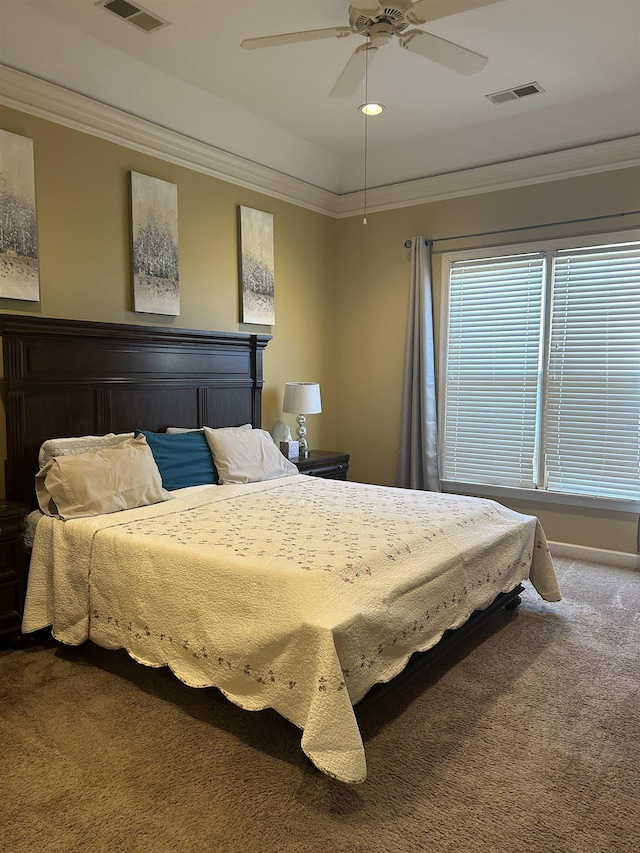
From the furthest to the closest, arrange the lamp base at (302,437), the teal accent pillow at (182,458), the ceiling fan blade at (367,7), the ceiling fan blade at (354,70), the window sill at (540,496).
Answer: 1. the lamp base at (302,437)
2. the window sill at (540,496)
3. the teal accent pillow at (182,458)
4. the ceiling fan blade at (354,70)
5. the ceiling fan blade at (367,7)

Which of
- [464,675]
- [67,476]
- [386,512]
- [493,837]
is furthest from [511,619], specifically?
[67,476]

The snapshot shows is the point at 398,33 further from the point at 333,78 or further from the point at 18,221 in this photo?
the point at 18,221

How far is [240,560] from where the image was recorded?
2.43 m

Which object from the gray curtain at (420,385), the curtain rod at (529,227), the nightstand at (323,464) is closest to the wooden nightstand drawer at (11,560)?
the nightstand at (323,464)

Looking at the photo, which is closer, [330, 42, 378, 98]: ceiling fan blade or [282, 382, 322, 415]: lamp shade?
[330, 42, 378, 98]: ceiling fan blade

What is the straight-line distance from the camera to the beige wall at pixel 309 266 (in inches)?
143

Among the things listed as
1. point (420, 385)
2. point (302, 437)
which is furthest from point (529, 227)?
point (302, 437)

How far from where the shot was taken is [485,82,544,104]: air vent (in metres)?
4.00

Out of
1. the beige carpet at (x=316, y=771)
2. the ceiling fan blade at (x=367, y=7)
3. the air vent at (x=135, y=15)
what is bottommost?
the beige carpet at (x=316, y=771)

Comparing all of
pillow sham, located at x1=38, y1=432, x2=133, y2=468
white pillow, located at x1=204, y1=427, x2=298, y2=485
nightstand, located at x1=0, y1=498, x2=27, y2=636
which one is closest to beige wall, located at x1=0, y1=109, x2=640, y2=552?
pillow sham, located at x1=38, y1=432, x2=133, y2=468

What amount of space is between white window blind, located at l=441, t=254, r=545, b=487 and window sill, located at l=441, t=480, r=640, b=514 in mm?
60

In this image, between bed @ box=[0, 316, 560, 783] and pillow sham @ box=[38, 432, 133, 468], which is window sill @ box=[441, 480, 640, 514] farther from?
pillow sham @ box=[38, 432, 133, 468]

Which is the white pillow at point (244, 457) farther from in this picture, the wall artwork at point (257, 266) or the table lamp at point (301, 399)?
the wall artwork at point (257, 266)

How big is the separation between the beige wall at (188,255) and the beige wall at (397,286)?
0.72 feet
